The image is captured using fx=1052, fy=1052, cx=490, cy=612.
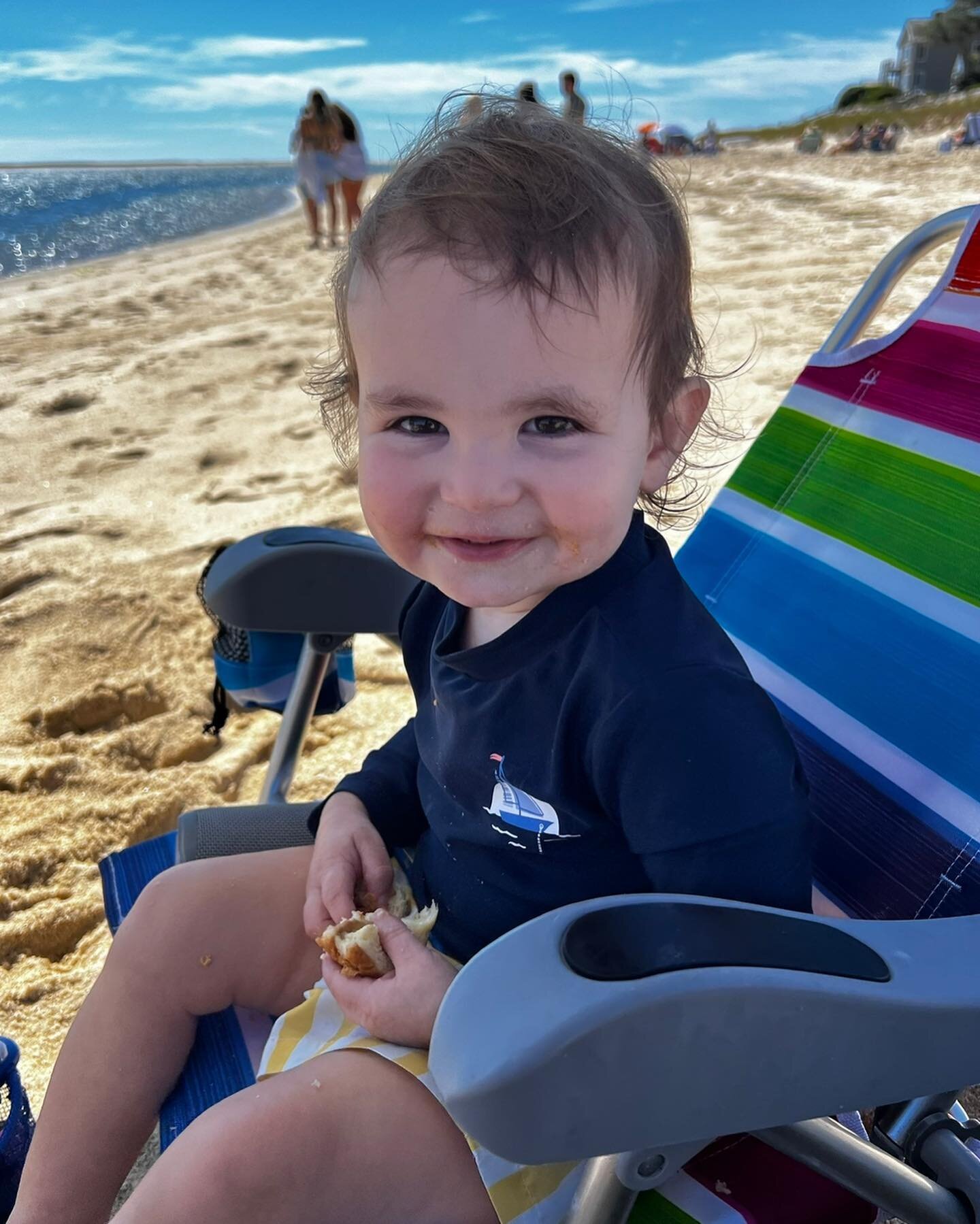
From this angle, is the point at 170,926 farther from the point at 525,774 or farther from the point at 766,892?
the point at 766,892

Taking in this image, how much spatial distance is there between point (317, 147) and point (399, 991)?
423 inches

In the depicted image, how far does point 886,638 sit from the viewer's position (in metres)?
1.23

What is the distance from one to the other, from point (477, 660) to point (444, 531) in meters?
0.17

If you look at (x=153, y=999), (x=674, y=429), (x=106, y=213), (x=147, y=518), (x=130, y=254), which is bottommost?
(x=106, y=213)

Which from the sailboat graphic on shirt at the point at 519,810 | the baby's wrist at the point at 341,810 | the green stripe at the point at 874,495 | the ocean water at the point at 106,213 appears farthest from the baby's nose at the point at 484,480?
the ocean water at the point at 106,213

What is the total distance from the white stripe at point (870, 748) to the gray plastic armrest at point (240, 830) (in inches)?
24.1

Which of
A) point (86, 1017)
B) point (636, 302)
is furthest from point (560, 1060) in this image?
point (86, 1017)

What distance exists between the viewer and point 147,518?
3.52 m

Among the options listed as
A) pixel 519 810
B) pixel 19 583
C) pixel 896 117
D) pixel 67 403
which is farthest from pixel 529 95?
pixel 896 117

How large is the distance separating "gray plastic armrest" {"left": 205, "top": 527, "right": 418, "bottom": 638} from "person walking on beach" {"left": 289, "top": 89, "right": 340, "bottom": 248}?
9993 millimetres

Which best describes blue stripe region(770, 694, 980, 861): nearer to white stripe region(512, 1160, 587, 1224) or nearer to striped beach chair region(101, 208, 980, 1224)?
striped beach chair region(101, 208, 980, 1224)

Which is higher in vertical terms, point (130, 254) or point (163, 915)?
point (163, 915)

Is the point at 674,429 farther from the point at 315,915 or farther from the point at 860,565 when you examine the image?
the point at 315,915

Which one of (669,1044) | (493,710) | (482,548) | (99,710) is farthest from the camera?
(99,710)
